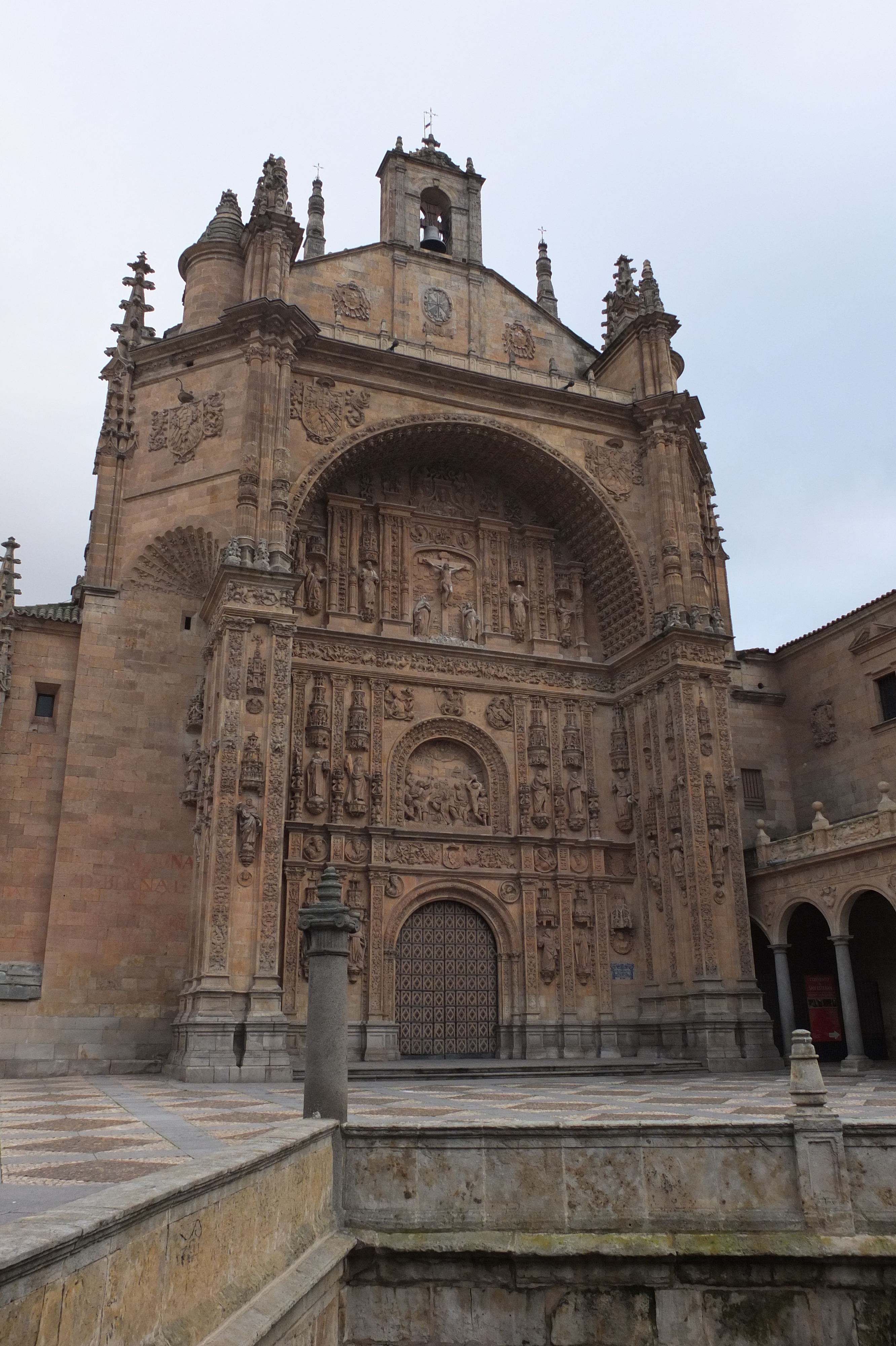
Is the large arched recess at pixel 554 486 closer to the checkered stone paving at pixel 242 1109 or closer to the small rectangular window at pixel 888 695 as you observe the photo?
the small rectangular window at pixel 888 695

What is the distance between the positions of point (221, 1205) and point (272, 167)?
2190 centimetres

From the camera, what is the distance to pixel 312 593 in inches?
832

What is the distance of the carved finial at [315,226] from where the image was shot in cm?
2591

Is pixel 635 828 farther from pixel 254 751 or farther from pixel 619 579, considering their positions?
pixel 254 751

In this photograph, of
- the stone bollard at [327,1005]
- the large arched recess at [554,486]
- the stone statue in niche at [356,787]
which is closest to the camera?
the stone bollard at [327,1005]

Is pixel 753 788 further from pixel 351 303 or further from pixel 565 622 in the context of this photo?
pixel 351 303

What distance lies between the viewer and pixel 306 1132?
673 centimetres

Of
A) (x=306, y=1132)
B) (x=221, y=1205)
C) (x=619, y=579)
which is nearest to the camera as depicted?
(x=221, y=1205)

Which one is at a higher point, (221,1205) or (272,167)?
(272,167)

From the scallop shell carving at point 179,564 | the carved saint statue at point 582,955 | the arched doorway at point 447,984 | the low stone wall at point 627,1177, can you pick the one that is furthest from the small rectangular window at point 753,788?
the low stone wall at point 627,1177

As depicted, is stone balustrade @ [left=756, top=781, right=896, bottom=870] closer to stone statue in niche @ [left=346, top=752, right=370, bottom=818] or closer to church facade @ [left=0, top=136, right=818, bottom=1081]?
church facade @ [left=0, top=136, right=818, bottom=1081]

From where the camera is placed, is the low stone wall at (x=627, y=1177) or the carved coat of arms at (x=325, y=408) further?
the carved coat of arms at (x=325, y=408)

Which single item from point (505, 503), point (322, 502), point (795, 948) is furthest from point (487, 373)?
point (795, 948)

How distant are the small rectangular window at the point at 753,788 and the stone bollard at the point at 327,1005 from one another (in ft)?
59.8
